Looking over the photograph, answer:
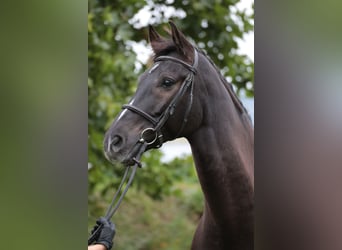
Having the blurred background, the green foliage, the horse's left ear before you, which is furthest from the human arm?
the green foliage

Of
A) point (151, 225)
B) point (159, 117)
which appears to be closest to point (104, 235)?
point (159, 117)

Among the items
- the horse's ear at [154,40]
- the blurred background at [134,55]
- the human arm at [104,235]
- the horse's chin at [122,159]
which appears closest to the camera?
the human arm at [104,235]

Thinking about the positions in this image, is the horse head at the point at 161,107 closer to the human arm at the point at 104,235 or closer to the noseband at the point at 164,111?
the noseband at the point at 164,111

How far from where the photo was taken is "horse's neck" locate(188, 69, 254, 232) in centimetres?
169

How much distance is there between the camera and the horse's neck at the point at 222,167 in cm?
169

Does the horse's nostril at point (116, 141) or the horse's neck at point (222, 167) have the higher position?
the horse's nostril at point (116, 141)

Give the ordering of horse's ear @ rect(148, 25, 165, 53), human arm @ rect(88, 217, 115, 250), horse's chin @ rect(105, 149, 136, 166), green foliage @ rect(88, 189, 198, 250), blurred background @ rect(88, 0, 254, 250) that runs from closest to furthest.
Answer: human arm @ rect(88, 217, 115, 250)
horse's chin @ rect(105, 149, 136, 166)
horse's ear @ rect(148, 25, 165, 53)
blurred background @ rect(88, 0, 254, 250)
green foliage @ rect(88, 189, 198, 250)

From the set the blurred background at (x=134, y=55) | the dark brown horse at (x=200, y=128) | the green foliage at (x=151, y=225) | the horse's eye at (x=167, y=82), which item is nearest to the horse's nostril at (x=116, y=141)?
the dark brown horse at (x=200, y=128)

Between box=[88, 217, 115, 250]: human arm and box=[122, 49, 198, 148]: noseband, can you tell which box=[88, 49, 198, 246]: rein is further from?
box=[88, 217, 115, 250]: human arm
